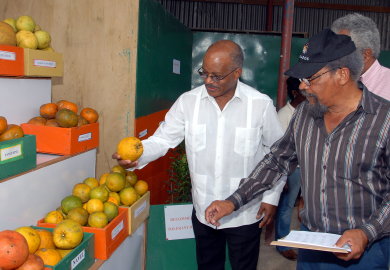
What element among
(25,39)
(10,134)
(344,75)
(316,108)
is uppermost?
(25,39)

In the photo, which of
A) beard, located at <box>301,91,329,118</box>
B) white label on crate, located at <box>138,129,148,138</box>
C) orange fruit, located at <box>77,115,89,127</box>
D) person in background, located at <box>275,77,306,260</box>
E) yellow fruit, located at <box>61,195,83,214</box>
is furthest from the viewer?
person in background, located at <box>275,77,306,260</box>

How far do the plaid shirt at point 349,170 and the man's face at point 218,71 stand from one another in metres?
0.50

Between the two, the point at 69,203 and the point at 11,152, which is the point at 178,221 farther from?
the point at 11,152

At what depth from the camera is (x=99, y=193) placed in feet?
7.39

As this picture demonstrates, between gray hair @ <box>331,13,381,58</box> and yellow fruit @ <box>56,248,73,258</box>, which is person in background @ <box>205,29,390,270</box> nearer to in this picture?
gray hair @ <box>331,13,381,58</box>

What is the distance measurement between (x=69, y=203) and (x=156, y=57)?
159 cm

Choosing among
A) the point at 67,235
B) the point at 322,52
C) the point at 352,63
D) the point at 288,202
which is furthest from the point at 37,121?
the point at 288,202

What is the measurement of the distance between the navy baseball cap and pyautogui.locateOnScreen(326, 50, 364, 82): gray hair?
0.6 inches

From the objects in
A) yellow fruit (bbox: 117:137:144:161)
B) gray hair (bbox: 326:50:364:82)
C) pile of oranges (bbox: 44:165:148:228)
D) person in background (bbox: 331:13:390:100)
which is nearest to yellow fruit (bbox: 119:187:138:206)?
pile of oranges (bbox: 44:165:148:228)

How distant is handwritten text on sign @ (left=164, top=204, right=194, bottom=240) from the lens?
292cm

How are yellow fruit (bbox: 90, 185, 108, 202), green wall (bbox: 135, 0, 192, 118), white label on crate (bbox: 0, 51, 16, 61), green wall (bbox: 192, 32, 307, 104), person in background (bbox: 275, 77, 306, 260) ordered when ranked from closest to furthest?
white label on crate (bbox: 0, 51, 16, 61), yellow fruit (bbox: 90, 185, 108, 202), green wall (bbox: 135, 0, 192, 118), person in background (bbox: 275, 77, 306, 260), green wall (bbox: 192, 32, 307, 104)

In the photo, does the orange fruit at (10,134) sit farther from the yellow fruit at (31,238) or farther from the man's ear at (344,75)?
the man's ear at (344,75)

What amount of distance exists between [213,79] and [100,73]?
94 centimetres

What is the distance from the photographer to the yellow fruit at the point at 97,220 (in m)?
2.03
